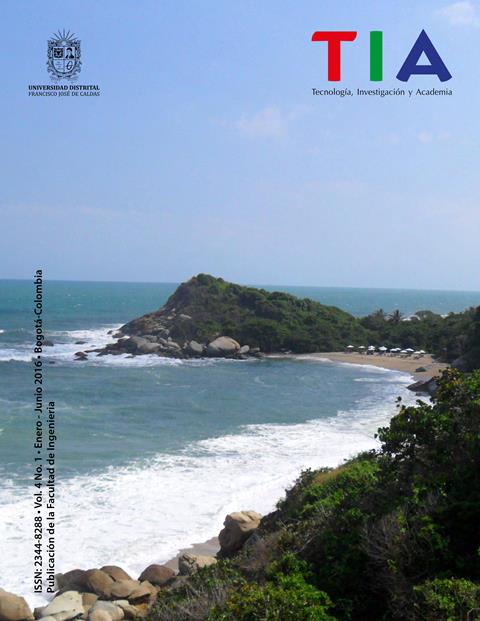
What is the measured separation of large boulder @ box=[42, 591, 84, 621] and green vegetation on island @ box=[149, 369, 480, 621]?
1890 millimetres

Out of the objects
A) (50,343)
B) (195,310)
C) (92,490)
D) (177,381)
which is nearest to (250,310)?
(195,310)

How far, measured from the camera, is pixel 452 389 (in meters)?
10.6

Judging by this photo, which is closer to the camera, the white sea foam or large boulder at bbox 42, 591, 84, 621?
large boulder at bbox 42, 591, 84, 621

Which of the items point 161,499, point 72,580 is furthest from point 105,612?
point 161,499

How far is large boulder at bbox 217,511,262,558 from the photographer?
13164 mm

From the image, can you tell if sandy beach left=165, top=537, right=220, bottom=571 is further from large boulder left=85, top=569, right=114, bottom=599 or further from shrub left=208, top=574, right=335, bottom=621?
shrub left=208, top=574, right=335, bottom=621

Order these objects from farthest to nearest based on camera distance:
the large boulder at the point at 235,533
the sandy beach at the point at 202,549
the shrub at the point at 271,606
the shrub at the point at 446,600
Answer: the sandy beach at the point at 202,549
the large boulder at the point at 235,533
the shrub at the point at 271,606
the shrub at the point at 446,600

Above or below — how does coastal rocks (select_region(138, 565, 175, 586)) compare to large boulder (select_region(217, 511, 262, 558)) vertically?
below

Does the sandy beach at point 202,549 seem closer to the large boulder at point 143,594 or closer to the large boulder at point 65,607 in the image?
the large boulder at point 143,594

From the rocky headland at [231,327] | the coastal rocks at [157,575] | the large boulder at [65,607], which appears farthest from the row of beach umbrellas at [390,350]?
the large boulder at [65,607]

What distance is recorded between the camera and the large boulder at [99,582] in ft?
38.0

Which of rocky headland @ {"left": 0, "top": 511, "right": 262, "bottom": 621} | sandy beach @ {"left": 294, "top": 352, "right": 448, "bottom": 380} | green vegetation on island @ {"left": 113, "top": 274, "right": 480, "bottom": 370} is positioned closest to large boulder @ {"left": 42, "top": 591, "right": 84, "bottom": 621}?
rocky headland @ {"left": 0, "top": 511, "right": 262, "bottom": 621}

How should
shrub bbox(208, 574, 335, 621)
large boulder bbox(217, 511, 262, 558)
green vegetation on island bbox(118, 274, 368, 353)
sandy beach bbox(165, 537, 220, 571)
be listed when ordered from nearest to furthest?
shrub bbox(208, 574, 335, 621) < large boulder bbox(217, 511, 262, 558) < sandy beach bbox(165, 537, 220, 571) < green vegetation on island bbox(118, 274, 368, 353)

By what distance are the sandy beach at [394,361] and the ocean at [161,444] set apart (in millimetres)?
2066
